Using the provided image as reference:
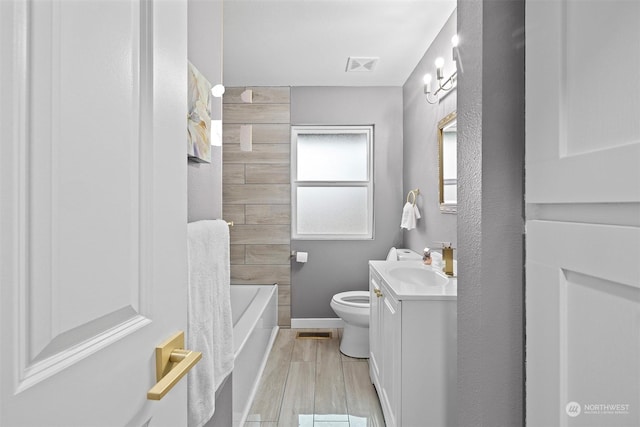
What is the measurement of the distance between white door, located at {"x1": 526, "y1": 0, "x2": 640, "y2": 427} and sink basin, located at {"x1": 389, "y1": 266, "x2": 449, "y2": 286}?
1360 mm

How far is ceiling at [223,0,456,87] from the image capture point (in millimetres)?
2340

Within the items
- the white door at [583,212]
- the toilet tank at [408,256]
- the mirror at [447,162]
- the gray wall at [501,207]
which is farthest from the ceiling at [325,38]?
the white door at [583,212]

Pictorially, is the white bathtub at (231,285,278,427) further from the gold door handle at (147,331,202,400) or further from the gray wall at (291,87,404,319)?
the gold door handle at (147,331,202,400)

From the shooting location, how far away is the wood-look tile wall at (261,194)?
12.5ft

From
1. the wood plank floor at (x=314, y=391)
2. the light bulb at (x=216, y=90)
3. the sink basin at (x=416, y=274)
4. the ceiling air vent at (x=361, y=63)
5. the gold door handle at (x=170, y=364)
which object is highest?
the ceiling air vent at (x=361, y=63)

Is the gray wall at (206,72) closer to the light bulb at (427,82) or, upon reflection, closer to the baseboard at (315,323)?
the light bulb at (427,82)

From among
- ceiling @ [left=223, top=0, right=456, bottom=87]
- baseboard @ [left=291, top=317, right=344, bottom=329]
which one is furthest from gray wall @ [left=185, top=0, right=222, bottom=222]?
baseboard @ [left=291, top=317, right=344, bottom=329]

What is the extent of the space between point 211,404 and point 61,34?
107 centimetres

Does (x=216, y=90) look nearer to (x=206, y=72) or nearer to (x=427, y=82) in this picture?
(x=206, y=72)

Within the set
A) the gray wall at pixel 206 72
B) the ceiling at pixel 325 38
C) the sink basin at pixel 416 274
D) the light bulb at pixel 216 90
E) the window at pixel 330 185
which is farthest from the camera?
the window at pixel 330 185

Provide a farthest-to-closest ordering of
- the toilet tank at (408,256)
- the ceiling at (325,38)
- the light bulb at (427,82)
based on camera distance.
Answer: the toilet tank at (408,256), the light bulb at (427,82), the ceiling at (325,38)

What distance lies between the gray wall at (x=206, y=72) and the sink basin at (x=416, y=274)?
1.31 metres

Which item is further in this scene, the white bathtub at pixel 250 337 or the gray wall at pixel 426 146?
the gray wall at pixel 426 146

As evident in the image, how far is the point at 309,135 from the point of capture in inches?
155
